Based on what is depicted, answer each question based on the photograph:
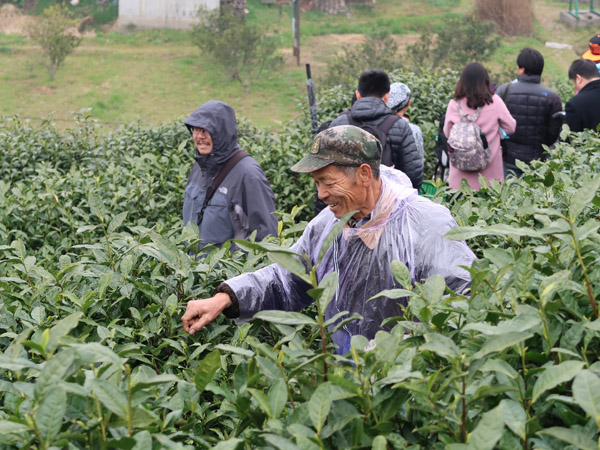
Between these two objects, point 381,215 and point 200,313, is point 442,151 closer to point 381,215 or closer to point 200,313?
point 381,215

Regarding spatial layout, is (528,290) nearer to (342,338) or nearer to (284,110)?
(342,338)

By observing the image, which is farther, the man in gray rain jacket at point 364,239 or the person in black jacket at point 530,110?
the person in black jacket at point 530,110

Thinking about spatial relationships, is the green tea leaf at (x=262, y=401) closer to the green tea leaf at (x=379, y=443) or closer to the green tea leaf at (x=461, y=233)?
the green tea leaf at (x=379, y=443)

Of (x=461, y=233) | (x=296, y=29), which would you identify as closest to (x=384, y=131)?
(x=461, y=233)

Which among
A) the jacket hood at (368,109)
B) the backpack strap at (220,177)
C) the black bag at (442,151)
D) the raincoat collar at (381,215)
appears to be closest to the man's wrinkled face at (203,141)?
the backpack strap at (220,177)

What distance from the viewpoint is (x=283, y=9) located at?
980 inches

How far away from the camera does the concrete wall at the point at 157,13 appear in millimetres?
22516

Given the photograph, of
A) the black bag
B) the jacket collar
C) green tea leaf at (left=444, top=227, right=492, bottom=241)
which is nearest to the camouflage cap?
green tea leaf at (left=444, top=227, right=492, bottom=241)

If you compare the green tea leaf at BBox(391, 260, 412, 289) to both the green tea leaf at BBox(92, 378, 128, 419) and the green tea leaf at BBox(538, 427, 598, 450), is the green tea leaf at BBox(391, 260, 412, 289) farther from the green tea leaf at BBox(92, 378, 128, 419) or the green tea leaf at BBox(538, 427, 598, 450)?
the green tea leaf at BBox(92, 378, 128, 419)

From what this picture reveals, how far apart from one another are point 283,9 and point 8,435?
24.7 m

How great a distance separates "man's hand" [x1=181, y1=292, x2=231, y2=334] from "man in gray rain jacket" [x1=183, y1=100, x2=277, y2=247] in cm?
173

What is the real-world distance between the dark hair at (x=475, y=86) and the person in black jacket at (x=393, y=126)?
0.83m

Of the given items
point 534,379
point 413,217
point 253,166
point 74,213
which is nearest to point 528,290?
point 534,379

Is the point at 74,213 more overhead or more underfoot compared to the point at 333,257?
more underfoot
